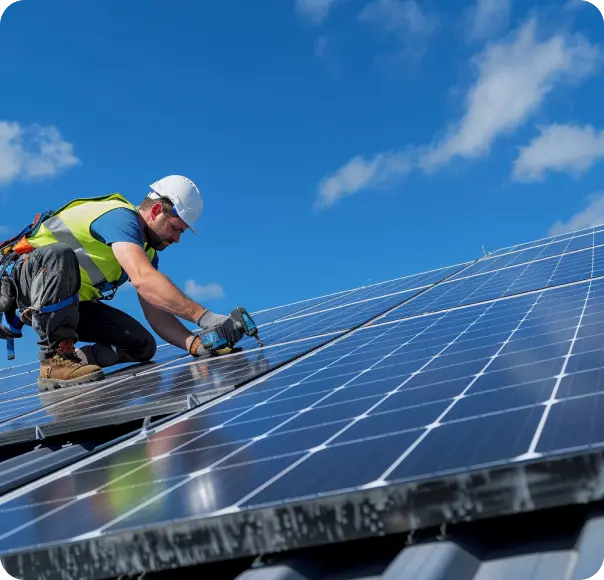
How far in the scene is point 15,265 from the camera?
816 cm

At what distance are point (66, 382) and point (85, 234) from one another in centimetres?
168

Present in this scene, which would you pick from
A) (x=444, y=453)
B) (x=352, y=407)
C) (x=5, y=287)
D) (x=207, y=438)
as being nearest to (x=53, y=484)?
(x=207, y=438)

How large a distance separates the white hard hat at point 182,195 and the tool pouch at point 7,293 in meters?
1.84

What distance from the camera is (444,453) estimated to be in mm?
2145

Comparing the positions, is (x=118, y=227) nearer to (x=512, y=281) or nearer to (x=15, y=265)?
(x=15, y=265)

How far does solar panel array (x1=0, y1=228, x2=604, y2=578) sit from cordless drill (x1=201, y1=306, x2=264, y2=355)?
6.83 ft

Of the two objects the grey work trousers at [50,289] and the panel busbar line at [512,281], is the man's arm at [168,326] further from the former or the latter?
the panel busbar line at [512,281]

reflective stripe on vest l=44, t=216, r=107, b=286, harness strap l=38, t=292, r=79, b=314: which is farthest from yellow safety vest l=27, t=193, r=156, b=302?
harness strap l=38, t=292, r=79, b=314

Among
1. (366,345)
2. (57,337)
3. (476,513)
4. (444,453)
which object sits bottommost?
(476,513)

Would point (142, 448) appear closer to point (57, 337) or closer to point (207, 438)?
point (207, 438)

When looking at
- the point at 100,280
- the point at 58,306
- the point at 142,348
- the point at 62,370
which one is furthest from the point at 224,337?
the point at 142,348

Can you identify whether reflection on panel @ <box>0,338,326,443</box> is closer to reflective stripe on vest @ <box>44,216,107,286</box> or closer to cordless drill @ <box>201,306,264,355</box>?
cordless drill @ <box>201,306,264,355</box>

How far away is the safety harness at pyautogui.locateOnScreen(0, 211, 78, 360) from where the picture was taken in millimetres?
8117

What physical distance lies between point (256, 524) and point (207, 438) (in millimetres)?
1319
